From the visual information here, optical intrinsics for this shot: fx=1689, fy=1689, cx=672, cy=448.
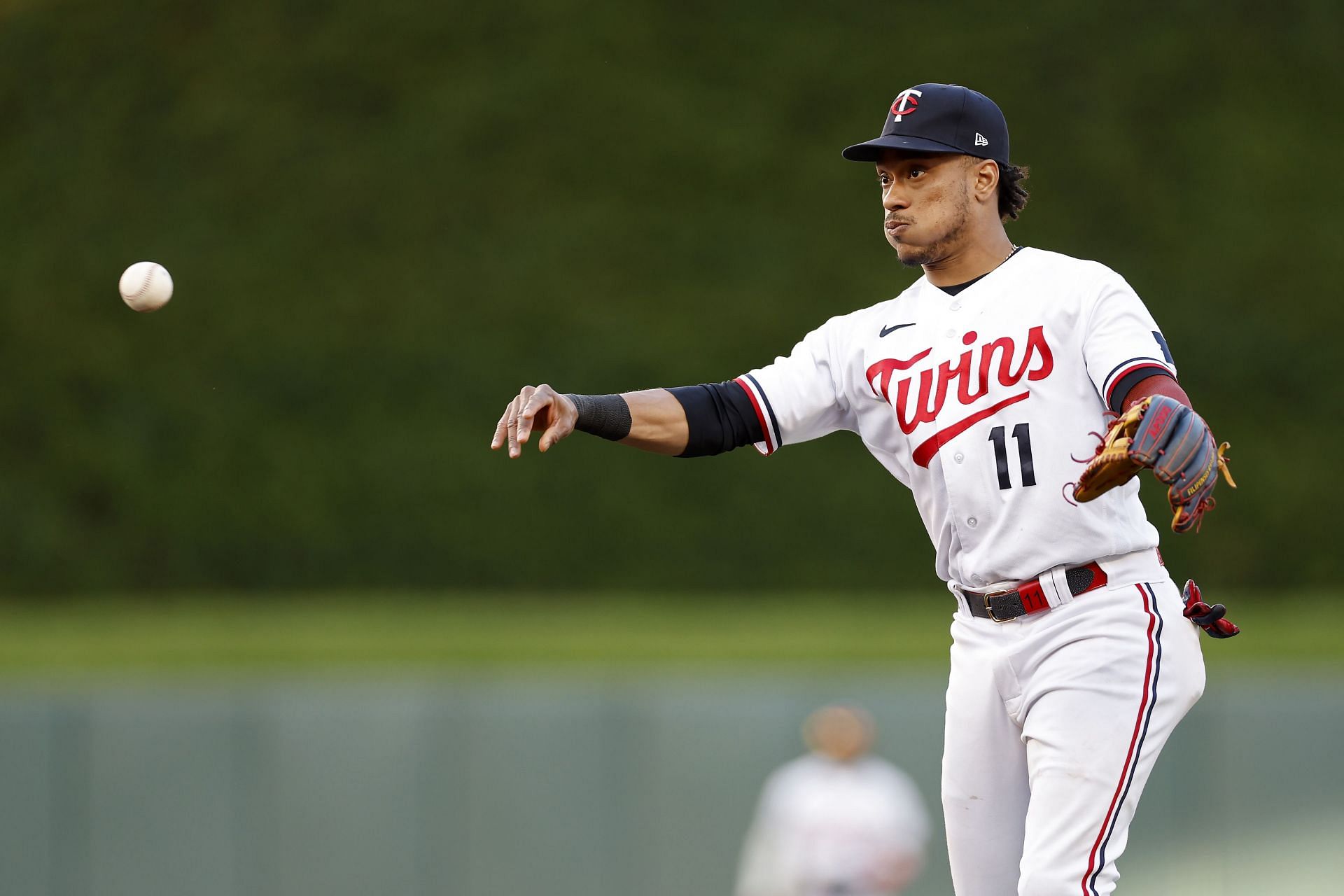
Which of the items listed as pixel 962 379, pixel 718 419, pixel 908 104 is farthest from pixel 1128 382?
pixel 718 419

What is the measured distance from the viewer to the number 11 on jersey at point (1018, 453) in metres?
3.51

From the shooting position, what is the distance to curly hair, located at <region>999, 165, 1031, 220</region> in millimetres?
3908

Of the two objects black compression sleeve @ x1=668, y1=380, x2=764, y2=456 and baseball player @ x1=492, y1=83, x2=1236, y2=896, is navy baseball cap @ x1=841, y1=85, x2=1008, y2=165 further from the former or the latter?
black compression sleeve @ x1=668, y1=380, x2=764, y2=456

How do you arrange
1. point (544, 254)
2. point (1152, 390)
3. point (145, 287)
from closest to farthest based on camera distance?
point (1152, 390)
point (145, 287)
point (544, 254)

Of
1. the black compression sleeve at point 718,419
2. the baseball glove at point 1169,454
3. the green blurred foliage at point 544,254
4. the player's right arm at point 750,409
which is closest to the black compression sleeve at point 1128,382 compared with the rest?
the baseball glove at point 1169,454

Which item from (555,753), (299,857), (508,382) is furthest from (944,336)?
(508,382)

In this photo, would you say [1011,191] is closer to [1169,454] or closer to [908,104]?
[908,104]

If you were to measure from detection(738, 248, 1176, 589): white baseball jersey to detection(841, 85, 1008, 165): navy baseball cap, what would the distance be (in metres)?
0.28

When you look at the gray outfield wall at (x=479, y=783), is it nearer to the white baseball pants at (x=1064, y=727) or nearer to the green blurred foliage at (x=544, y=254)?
the green blurred foliage at (x=544, y=254)

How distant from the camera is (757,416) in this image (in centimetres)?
396

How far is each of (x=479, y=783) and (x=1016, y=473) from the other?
7946 millimetres

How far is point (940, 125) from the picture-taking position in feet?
12.3

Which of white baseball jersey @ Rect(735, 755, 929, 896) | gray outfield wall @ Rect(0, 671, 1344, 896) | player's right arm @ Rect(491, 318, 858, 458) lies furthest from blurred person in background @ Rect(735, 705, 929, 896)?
player's right arm @ Rect(491, 318, 858, 458)

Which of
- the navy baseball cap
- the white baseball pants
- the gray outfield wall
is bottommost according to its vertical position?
the gray outfield wall
